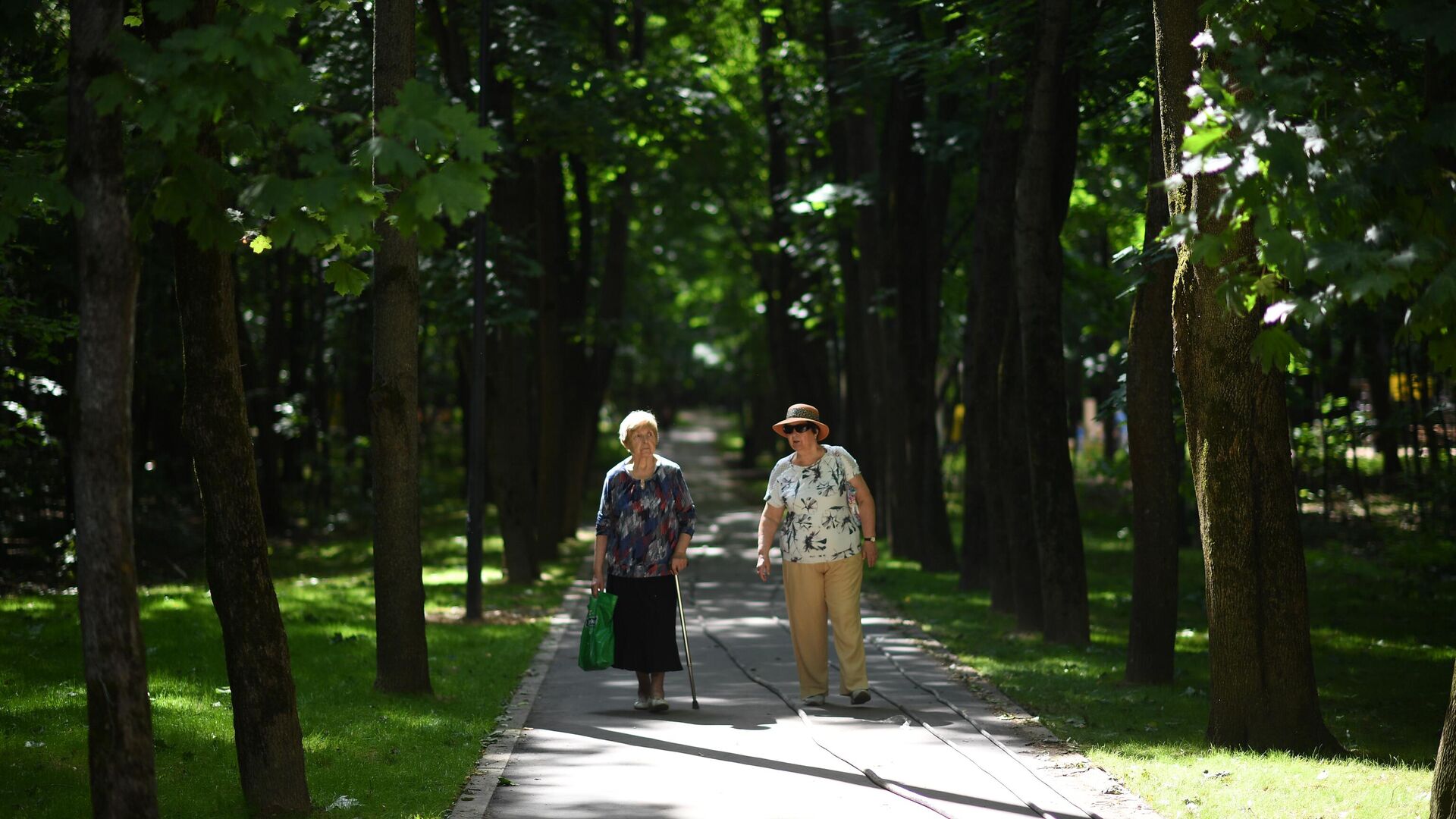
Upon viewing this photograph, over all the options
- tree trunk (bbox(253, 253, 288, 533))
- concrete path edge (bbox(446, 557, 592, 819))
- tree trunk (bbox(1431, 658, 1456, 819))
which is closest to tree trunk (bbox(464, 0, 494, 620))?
concrete path edge (bbox(446, 557, 592, 819))

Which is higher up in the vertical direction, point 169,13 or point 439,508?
point 169,13

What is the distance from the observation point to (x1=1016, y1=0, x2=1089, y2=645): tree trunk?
12.4 m

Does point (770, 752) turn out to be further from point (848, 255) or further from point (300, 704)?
point (848, 255)

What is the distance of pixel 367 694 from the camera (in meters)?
10.1

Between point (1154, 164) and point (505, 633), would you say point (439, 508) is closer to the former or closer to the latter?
point (505, 633)

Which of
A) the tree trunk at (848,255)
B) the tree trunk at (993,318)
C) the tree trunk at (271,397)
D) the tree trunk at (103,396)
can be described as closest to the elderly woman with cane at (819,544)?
the tree trunk at (993,318)

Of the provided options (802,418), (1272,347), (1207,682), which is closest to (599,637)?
(802,418)

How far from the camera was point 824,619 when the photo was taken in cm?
996

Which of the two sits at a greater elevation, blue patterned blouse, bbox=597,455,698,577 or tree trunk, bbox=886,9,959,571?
tree trunk, bbox=886,9,959,571

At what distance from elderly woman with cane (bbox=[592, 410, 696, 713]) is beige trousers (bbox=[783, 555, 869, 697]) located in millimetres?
831

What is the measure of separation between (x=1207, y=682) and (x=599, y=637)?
4867mm

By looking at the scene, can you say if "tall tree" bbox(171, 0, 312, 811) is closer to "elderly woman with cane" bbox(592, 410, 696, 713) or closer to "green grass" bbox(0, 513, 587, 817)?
"green grass" bbox(0, 513, 587, 817)

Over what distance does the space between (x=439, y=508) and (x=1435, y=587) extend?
24285 mm

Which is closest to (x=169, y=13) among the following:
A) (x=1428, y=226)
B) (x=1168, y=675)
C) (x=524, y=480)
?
(x=1428, y=226)
